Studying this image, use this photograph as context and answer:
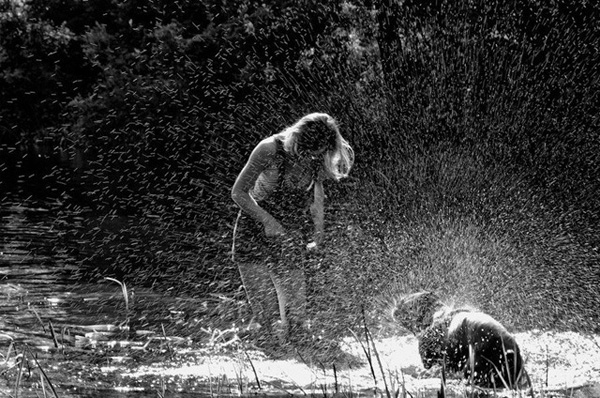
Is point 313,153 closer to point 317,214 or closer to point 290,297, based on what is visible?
point 317,214

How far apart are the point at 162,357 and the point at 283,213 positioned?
1430 millimetres

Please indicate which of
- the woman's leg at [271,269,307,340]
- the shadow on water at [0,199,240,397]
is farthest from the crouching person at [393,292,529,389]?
the shadow on water at [0,199,240,397]

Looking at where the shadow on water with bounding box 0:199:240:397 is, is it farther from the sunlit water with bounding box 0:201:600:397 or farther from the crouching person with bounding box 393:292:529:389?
the crouching person with bounding box 393:292:529:389

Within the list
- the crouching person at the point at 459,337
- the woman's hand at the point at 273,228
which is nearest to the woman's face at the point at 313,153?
the woman's hand at the point at 273,228

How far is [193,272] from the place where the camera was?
12.8 metres

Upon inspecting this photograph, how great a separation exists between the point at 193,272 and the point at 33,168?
26.2m

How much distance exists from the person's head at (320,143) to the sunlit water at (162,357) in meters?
1.47

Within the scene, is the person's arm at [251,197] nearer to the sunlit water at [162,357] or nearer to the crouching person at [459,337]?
the sunlit water at [162,357]

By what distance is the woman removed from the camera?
292 inches

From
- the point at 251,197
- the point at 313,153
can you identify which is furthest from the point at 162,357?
the point at 313,153

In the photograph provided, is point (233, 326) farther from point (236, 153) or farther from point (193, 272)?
point (236, 153)

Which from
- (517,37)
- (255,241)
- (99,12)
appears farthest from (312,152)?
(99,12)

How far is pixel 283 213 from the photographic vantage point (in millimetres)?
7625

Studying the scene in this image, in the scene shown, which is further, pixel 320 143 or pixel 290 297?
pixel 290 297
